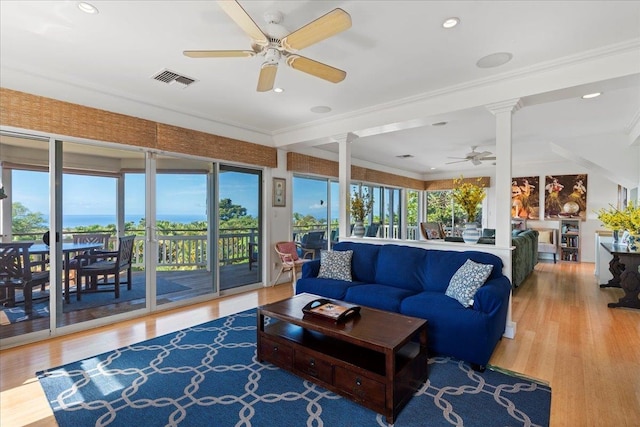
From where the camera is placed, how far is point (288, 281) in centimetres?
583

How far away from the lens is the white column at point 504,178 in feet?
10.5

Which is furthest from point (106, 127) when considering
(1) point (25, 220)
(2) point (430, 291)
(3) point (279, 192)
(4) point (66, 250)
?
(2) point (430, 291)

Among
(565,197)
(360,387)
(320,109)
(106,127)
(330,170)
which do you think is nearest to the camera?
(360,387)

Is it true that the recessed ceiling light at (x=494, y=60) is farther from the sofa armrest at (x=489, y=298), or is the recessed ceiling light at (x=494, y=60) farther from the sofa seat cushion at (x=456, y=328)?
the sofa seat cushion at (x=456, y=328)

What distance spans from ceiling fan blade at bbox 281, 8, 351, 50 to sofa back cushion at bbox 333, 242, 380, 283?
258cm

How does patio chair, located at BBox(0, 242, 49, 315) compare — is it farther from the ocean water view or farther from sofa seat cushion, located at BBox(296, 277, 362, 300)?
sofa seat cushion, located at BBox(296, 277, 362, 300)

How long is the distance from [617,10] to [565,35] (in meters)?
0.33

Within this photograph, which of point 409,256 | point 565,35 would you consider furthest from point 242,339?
point 565,35

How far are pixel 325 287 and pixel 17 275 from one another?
3157 mm

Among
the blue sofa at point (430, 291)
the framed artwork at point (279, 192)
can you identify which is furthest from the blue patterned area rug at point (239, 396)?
the framed artwork at point (279, 192)

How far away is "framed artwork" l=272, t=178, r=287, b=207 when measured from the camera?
5.57 meters

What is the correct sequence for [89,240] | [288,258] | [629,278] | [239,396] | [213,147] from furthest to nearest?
1. [288,258]
2. [213,147]
3. [629,278]
4. [89,240]
5. [239,396]

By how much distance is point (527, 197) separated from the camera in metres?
8.34

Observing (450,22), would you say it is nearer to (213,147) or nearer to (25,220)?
(213,147)
